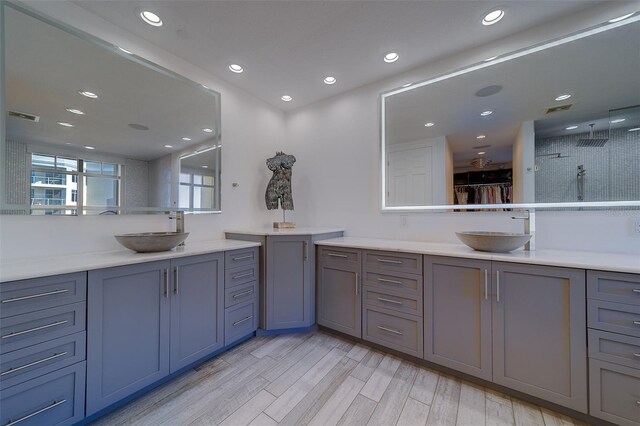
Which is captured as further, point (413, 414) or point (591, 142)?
point (591, 142)

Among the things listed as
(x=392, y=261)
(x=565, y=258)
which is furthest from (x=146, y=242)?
(x=565, y=258)

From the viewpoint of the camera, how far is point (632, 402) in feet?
4.19

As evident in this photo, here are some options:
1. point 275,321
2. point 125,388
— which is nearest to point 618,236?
point 275,321

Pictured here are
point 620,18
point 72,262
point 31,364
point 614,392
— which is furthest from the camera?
point 620,18

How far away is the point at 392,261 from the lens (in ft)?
6.73

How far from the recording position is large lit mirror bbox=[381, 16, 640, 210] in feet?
5.63

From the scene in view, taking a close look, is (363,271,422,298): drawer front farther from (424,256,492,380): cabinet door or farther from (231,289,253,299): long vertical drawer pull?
(231,289,253,299): long vertical drawer pull

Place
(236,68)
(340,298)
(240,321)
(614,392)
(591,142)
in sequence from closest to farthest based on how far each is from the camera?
(614,392) < (591,142) < (240,321) < (340,298) < (236,68)

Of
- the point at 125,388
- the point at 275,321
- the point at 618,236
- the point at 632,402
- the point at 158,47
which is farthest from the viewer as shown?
the point at 275,321

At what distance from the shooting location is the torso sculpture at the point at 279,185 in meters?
2.89

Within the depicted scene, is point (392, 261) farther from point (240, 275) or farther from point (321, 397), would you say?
point (240, 275)

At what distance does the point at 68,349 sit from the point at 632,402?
9.74 feet

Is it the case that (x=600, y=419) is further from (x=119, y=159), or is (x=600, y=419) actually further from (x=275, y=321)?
(x=119, y=159)

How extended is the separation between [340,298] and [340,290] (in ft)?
0.25
